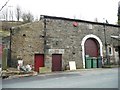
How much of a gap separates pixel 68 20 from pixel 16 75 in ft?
32.4

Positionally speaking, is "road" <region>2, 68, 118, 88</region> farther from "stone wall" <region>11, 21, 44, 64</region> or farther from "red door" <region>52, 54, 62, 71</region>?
"red door" <region>52, 54, 62, 71</region>

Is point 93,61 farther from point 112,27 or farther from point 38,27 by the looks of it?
point 38,27

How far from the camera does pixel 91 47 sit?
29.6m

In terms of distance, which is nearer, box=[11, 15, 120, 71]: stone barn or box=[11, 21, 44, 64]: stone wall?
box=[11, 21, 44, 64]: stone wall

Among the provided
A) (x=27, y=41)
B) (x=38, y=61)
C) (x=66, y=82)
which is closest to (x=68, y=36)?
(x=38, y=61)

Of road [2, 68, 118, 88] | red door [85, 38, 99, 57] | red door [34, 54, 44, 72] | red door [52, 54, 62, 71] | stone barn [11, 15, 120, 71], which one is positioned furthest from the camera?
red door [85, 38, 99, 57]

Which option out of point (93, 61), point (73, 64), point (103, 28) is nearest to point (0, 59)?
point (73, 64)

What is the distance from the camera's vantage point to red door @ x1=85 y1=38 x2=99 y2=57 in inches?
1144

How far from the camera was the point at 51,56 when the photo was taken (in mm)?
25812

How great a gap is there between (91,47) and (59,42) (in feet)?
16.6

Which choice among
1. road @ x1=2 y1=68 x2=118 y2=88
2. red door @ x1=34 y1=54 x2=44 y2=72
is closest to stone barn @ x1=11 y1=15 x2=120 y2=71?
red door @ x1=34 y1=54 x2=44 y2=72

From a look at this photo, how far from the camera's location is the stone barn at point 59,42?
24.6 meters

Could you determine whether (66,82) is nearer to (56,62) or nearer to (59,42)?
(56,62)

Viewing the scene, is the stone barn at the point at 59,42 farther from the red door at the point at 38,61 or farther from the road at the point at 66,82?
the road at the point at 66,82
